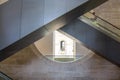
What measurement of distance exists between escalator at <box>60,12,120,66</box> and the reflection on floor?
144cm

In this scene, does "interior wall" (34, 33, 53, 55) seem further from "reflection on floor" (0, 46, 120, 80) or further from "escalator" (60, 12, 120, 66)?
"escalator" (60, 12, 120, 66)

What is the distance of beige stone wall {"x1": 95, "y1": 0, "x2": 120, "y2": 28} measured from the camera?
23.7 ft

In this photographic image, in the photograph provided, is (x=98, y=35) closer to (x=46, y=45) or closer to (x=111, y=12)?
(x=111, y=12)

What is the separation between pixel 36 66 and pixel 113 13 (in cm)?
297

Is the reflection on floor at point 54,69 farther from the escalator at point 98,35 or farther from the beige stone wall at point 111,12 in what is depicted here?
the escalator at point 98,35

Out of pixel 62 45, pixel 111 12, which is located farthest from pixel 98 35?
pixel 62 45

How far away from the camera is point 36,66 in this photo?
23.2ft

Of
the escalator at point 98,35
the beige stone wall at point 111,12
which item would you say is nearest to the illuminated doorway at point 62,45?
the beige stone wall at point 111,12

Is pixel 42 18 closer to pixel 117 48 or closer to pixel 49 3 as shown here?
pixel 49 3

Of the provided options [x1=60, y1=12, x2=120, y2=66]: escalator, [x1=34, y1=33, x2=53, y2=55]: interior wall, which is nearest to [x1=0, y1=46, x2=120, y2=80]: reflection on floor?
[x1=60, y1=12, x2=120, y2=66]: escalator

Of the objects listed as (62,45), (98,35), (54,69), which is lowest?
(62,45)

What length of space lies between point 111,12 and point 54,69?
8.44 feet

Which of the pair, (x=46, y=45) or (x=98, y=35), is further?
(x=46, y=45)

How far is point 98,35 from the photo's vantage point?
17.7 ft
